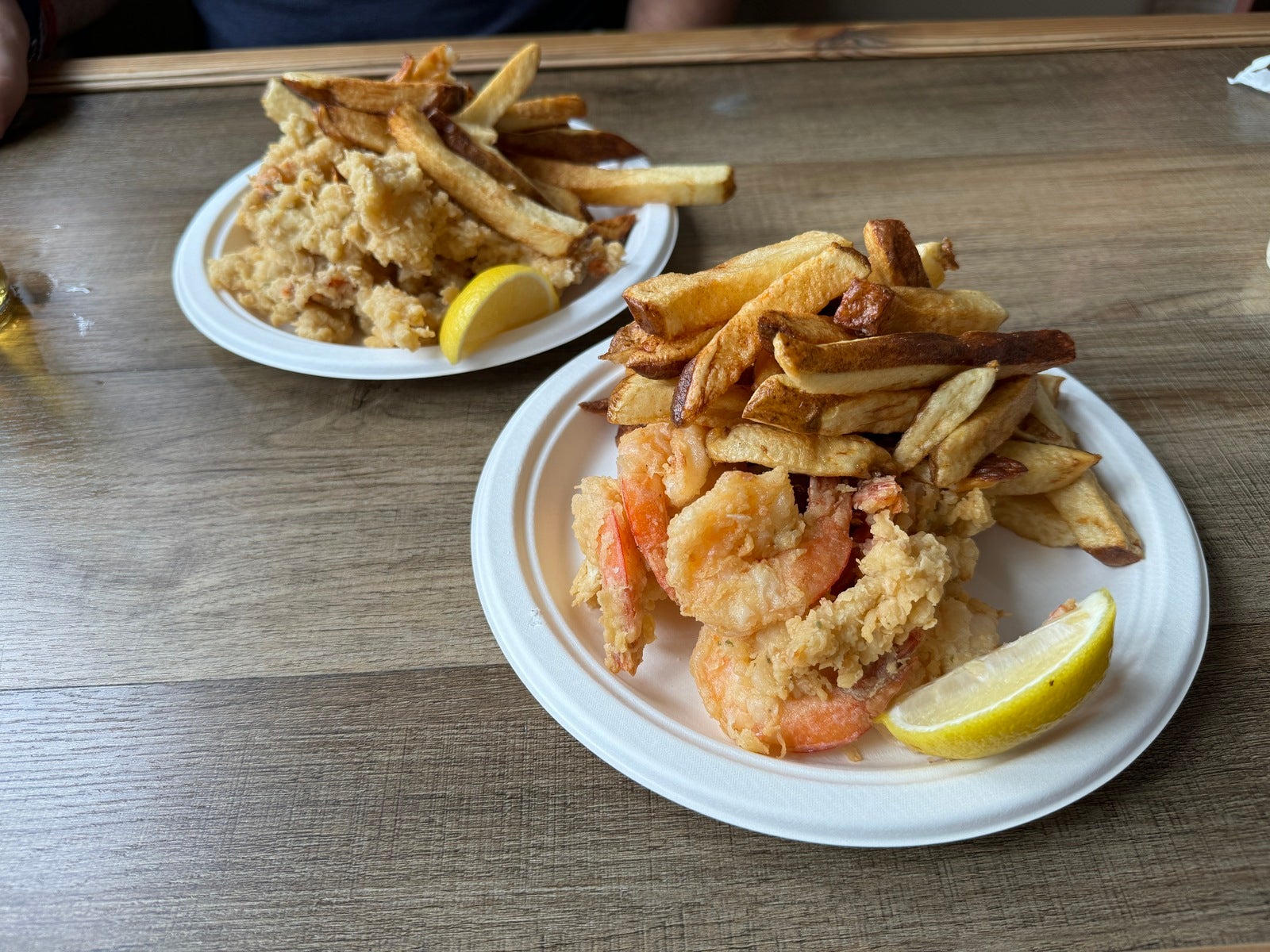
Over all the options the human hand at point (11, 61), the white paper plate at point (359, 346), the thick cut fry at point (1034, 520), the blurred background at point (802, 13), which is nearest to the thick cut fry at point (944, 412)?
the thick cut fry at point (1034, 520)

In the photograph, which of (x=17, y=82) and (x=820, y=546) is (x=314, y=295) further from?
(x=17, y=82)

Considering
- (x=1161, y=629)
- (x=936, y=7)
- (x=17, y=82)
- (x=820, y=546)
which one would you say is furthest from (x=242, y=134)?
(x=936, y=7)

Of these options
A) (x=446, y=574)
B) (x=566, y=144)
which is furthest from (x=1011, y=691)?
(x=566, y=144)

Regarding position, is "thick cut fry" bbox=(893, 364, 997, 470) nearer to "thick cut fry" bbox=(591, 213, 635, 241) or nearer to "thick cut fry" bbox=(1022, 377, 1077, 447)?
"thick cut fry" bbox=(1022, 377, 1077, 447)

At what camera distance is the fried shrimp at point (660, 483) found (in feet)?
4.07

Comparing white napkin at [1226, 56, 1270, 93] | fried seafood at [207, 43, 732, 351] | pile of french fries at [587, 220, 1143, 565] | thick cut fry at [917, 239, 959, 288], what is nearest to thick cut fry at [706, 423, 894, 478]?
pile of french fries at [587, 220, 1143, 565]

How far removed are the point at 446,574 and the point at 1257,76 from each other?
278 centimetres

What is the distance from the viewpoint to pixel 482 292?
→ 5.66 feet

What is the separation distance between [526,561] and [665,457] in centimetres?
28

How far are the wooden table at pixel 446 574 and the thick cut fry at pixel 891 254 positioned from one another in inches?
28.8

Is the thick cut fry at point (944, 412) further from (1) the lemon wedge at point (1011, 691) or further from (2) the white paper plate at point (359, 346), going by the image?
(2) the white paper plate at point (359, 346)

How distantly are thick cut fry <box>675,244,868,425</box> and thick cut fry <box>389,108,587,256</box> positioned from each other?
727 mm

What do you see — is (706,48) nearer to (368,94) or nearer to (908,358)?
(368,94)

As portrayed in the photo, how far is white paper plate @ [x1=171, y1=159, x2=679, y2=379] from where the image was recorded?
69.2 inches
